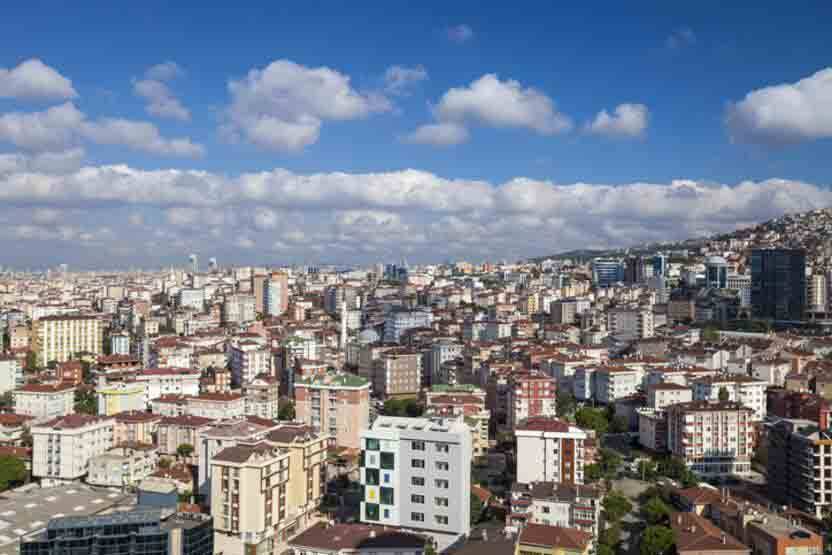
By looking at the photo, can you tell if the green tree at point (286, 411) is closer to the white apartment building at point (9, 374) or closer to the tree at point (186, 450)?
the tree at point (186, 450)

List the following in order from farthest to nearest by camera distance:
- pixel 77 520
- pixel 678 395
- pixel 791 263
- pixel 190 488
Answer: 1. pixel 791 263
2. pixel 678 395
3. pixel 190 488
4. pixel 77 520

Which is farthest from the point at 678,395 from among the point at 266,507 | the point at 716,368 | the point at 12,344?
the point at 12,344

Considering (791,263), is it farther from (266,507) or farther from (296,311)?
(266,507)

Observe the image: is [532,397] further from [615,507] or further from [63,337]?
[63,337]

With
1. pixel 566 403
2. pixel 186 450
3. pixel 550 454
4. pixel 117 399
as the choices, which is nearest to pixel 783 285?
pixel 566 403

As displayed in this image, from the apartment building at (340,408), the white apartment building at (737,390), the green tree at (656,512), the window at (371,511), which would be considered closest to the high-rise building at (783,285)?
the white apartment building at (737,390)

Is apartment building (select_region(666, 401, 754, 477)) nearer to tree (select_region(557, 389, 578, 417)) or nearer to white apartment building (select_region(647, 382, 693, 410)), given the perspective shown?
white apartment building (select_region(647, 382, 693, 410))
